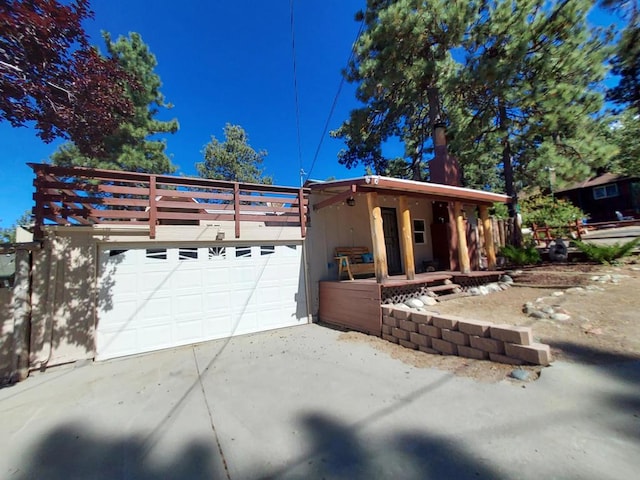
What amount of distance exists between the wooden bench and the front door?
3.34 feet

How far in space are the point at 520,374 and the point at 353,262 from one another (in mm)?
4600

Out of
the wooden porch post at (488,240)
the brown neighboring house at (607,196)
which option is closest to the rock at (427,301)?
the wooden porch post at (488,240)

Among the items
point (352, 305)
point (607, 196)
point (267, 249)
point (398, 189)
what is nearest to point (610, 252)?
point (398, 189)

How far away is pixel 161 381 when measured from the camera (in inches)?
159

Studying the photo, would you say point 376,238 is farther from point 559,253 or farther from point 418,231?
point 559,253

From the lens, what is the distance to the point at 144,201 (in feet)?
18.4

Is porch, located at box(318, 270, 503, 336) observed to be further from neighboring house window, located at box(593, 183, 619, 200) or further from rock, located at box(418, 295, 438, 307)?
neighboring house window, located at box(593, 183, 619, 200)

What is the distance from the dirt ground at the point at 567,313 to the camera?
3432 millimetres

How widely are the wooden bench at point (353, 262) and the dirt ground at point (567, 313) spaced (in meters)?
1.72

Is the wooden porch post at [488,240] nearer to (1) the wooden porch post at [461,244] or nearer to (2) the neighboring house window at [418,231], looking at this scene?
(1) the wooden porch post at [461,244]

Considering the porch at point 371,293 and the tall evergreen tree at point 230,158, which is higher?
the tall evergreen tree at point 230,158

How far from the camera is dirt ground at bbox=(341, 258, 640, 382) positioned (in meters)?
3.43

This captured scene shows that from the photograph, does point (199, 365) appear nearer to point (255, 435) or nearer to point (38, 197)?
point (255, 435)

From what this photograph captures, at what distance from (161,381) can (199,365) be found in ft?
2.07
